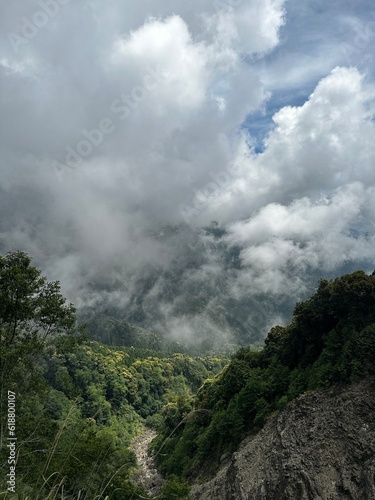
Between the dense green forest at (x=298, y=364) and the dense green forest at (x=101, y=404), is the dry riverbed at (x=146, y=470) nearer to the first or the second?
the dense green forest at (x=101, y=404)

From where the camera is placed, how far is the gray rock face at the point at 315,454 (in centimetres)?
2169

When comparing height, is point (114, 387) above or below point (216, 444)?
above

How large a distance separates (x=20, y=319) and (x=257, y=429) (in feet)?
92.7

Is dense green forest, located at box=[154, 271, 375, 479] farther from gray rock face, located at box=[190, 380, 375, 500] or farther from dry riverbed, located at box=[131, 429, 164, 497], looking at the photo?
dry riverbed, located at box=[131, 429, 164, 497]

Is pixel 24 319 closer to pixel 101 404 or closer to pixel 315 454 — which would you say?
pixel 101 404

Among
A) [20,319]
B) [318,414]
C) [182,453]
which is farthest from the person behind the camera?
[182,453]

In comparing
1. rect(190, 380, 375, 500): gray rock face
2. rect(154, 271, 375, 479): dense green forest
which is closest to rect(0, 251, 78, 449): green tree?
rect(154, 271, 375, 479): dense green forest

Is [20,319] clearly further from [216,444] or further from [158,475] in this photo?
[158,475]

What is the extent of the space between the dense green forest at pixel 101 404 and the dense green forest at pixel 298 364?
11 centimetres

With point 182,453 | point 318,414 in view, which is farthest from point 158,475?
point 318,414

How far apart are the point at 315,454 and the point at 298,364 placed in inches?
585

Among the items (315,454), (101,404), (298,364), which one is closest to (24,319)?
(101,404)

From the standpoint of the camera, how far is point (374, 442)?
72.9ft

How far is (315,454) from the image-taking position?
23844 mm
